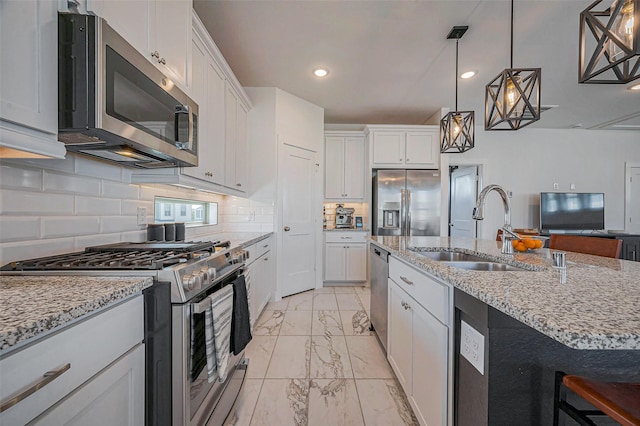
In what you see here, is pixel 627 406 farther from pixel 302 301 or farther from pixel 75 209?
pixel 302 301

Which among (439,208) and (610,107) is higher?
(610,107)

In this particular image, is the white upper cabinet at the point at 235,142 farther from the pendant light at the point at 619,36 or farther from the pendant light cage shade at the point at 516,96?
the pendant light at the point at 619,36

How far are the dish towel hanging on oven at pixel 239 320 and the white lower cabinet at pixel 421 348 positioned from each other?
3.00ft

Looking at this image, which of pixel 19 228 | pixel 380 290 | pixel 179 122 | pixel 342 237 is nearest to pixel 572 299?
pixel 380 290

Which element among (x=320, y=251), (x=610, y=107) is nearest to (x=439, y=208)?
(x=320, y=251)

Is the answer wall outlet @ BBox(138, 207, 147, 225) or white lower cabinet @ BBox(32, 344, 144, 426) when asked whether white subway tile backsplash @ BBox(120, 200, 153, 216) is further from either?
white lower cabinet @ BBox(32, 344, 144, 426)

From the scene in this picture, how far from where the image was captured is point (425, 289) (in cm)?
129

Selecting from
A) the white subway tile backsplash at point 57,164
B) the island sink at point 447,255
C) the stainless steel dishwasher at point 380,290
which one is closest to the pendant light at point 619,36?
the island sink at point 447,255

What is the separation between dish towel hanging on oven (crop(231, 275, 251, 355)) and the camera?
1439 mm

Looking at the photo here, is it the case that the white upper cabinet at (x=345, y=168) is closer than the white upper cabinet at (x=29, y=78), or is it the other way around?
the white upper cabinet at (x=29, y=78)

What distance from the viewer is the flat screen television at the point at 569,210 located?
15.5 feet

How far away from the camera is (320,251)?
4.03m

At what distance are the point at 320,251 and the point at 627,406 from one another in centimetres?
345

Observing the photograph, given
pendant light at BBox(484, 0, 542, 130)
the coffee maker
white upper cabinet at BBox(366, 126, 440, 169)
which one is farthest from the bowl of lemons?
the coffee maker
